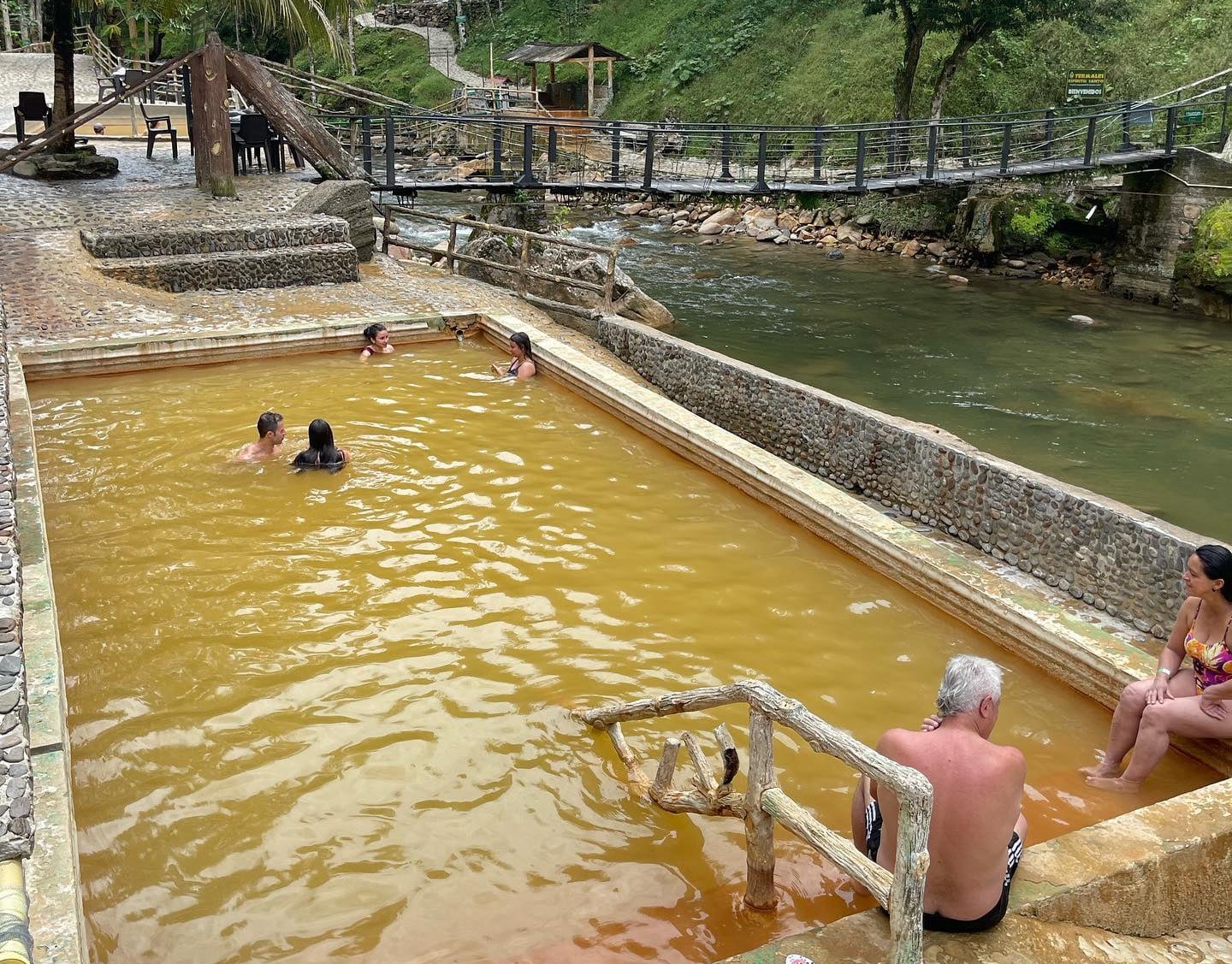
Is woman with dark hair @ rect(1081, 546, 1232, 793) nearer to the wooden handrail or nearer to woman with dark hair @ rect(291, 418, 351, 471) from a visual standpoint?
woman with dark hair @ rect(291, 418, 351, 471)

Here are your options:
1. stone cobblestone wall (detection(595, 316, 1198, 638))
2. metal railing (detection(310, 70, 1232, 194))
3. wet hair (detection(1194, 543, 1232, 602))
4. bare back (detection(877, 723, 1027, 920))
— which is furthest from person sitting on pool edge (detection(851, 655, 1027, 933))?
metal railing (detection(310, 70, 1232, 194))

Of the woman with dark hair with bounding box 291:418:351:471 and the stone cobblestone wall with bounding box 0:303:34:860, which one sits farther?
the woman with dark hair with bounding box 291:418:351:471

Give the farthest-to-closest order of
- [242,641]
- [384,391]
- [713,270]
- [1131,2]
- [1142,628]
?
[1131,2] → [713,270] → [384,391] → [1142,628] → [242,641]

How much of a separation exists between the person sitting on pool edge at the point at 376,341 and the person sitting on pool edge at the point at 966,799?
8637mm

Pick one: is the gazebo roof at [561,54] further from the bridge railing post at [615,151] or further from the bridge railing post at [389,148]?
the bridge railing post at [389,148]

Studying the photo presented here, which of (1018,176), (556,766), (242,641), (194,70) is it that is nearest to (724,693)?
(556,766)

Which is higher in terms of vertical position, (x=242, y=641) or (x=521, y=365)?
(x=521, y=365)

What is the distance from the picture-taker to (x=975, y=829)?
3.44 m

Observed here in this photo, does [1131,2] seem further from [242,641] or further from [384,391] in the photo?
[242,641]

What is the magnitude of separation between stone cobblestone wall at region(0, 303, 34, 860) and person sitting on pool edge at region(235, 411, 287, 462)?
13.8 feet

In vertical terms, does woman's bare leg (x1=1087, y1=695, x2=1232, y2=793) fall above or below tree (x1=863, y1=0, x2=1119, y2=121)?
below

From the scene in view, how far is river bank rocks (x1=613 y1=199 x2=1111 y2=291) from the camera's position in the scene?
21.9 meters

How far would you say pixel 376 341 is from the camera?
37.0 ft

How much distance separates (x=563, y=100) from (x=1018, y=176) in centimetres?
2149
